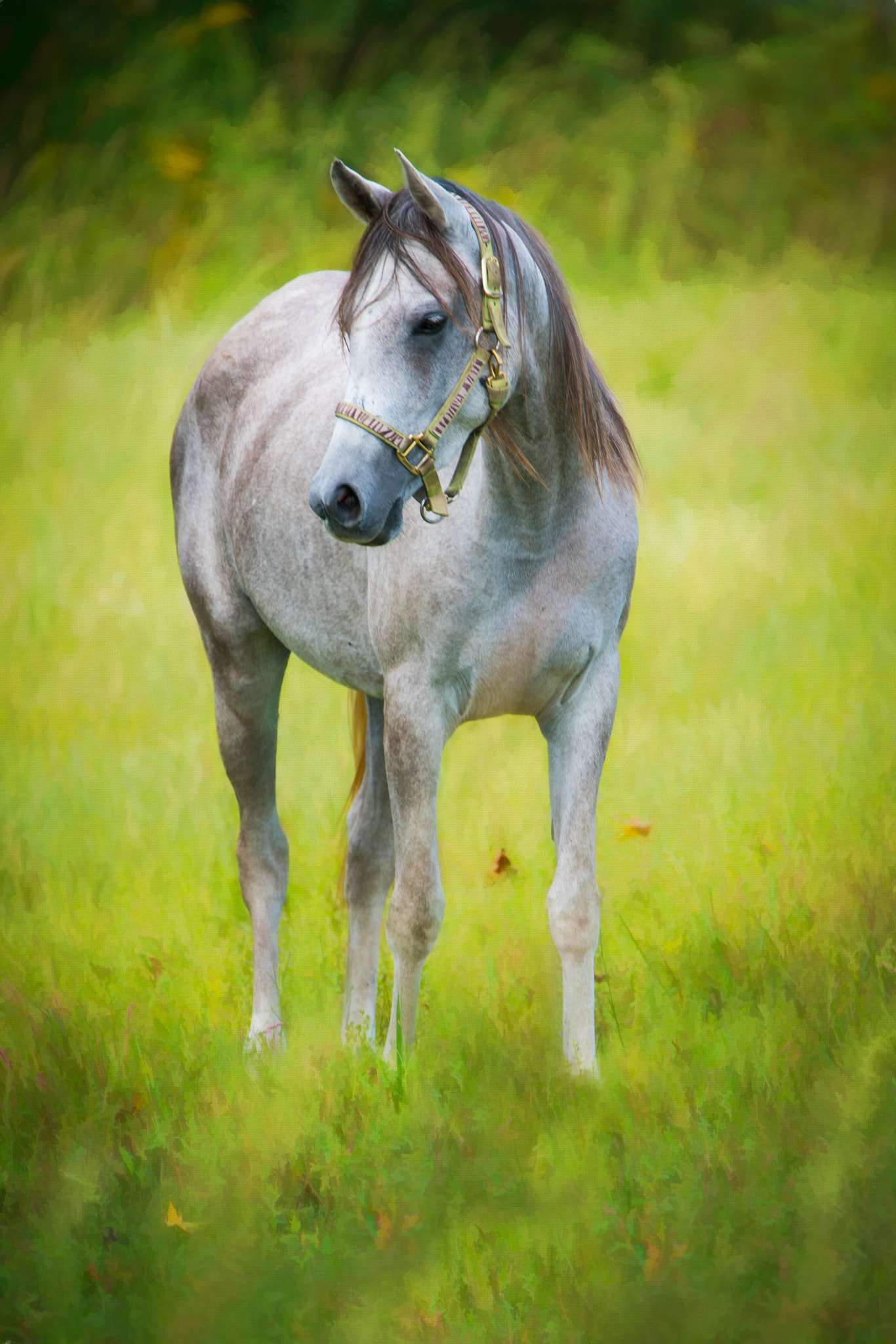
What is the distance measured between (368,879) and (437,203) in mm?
2034

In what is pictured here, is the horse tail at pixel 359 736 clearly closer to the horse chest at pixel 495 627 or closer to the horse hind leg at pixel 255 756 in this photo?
the horse hind leg at pixel 255 756

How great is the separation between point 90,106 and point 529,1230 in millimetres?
9698

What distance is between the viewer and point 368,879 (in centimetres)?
364

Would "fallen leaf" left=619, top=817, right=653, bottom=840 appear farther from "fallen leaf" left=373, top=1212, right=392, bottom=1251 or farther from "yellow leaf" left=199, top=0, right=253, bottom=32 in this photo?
"yellow leaf" left=199, top=0, right=253, bottom=32

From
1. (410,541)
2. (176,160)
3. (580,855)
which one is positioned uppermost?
(176,160)

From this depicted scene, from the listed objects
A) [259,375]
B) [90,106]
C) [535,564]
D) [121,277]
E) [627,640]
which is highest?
[90,106]

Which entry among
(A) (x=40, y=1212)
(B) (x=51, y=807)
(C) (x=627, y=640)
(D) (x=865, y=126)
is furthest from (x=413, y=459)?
(D) (x=865, y=126)

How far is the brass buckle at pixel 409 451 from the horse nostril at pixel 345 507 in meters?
0.12

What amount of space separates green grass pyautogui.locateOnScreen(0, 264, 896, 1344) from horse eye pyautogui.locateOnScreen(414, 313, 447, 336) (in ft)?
5.58

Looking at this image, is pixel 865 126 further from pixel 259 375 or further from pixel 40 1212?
pixel 40 1212

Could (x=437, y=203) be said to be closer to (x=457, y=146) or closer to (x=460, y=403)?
(x=460, y=403)

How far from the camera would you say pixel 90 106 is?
961 cm

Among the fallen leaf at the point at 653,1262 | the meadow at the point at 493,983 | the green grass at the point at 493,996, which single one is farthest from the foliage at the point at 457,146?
the fallen leaf at the point at 653,1262

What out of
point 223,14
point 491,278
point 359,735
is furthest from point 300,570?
point 223,14
